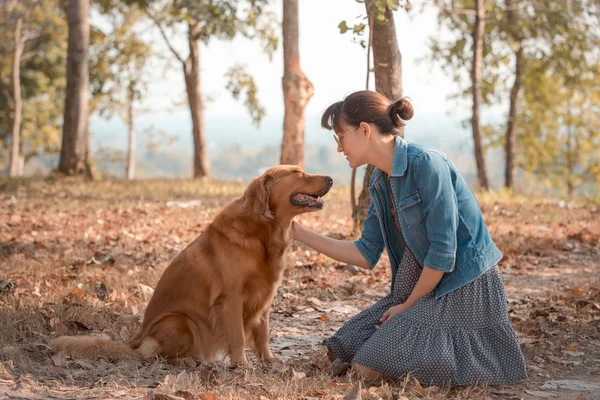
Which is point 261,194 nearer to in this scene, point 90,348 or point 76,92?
point 90,348

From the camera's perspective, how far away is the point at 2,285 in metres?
5.51

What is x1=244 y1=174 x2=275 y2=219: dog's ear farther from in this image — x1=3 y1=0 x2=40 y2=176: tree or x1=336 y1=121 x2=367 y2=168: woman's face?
x1=3 y1=0 x2=40 y2=176: tree

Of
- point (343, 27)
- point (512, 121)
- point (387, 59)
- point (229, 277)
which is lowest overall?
point (229, 277)

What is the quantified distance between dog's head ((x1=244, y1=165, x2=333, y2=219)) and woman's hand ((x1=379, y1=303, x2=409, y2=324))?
30.2 inches

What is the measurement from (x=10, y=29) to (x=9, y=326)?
2605cm

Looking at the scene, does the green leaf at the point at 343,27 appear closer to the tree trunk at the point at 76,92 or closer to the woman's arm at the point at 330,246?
the woman's arm at the point at 330,246

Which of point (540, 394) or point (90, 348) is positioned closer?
point (540, 394)

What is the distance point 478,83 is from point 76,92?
389 inches

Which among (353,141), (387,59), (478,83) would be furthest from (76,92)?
(353,141)

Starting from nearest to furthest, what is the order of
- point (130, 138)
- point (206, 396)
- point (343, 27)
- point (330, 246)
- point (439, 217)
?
point (206, 396) → point (439, 217) → point (330, 246) → point (343, 27) → point (130, 138)

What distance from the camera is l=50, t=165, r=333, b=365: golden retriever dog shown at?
13.6ft

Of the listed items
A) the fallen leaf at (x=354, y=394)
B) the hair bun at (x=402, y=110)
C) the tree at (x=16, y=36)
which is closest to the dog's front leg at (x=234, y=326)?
the fallen leaf at (x=354, y=394)

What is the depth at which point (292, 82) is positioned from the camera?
428 inches

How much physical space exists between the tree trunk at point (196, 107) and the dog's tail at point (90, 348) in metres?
15.5
